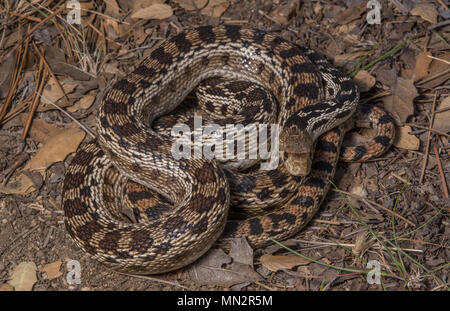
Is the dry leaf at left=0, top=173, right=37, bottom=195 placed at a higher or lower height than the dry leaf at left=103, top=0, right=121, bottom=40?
lower

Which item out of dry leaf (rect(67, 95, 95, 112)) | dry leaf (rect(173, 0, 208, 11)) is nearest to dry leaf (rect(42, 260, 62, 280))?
dry leaf (rect(67, 95, 95, 112))

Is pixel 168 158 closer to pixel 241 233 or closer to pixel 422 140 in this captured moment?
pixel 241 233

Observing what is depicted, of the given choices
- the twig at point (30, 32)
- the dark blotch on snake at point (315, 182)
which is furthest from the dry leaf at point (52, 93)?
the dark blotch on snake at point (315, 182)

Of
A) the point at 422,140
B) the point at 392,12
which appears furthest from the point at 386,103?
the point at 392,12

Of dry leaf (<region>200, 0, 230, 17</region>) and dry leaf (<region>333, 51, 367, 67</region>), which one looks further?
dry leaf (<region>200, 0, 230, 17</region>)

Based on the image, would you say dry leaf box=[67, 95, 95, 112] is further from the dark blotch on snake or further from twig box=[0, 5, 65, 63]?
the dark blotch on snake

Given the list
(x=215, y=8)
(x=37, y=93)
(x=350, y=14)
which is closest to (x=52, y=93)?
(x=37, y=93)
